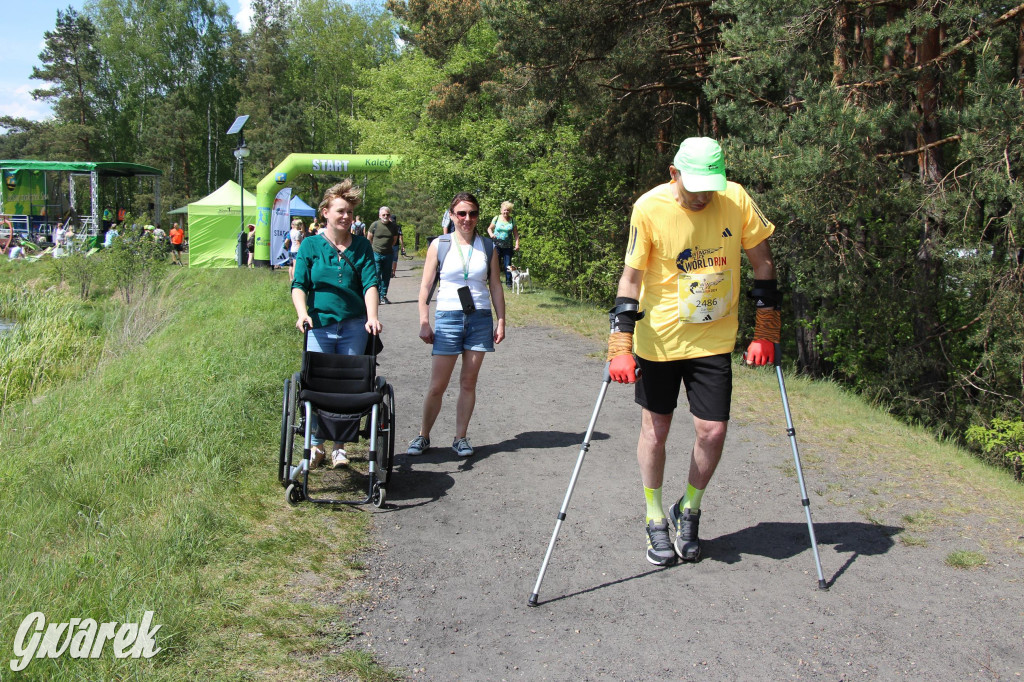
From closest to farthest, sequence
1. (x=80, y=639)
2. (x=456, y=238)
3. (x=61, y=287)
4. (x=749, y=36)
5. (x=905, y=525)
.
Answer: (x=80, y=639), (x=905, y=525), (x=456, y=238), (x=749, y=36), (x=61, y=287)

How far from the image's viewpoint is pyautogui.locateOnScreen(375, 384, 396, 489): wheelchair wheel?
5.33 meters

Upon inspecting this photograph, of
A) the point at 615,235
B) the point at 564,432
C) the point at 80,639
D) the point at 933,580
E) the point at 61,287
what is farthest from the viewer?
the point at 61,287

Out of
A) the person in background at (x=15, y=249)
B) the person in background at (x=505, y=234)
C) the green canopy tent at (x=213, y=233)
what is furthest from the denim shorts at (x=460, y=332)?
the person in background at (x=15, y=249)

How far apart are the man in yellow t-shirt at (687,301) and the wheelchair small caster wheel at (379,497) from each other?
1780mm

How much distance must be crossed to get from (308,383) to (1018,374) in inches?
347

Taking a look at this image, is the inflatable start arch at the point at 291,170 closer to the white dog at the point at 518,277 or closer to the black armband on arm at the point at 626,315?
the white dog at the point at 518,277

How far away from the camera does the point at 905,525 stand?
5039 mm

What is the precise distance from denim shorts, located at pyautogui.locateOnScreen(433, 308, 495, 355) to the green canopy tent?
25976 mm

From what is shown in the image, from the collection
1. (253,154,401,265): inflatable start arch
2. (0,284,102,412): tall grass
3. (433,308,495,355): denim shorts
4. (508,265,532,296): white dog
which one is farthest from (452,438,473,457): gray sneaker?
(253,154,401,265): inflatable start arch

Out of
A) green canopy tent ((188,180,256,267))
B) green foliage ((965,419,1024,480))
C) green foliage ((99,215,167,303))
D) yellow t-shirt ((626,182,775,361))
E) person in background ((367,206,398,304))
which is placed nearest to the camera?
yellow t-shirt ((626,182,775,361))

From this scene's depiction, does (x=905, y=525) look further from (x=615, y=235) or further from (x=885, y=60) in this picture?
(x=615, y=235)

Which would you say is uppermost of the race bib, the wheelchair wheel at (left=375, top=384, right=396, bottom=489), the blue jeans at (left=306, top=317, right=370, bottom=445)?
the race bib

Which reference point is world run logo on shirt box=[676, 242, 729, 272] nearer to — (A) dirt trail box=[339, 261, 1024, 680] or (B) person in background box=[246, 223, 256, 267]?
(A) dirt trail box=[339, 261, 1024, 680]

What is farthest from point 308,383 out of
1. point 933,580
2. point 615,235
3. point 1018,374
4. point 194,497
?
point 615,235
